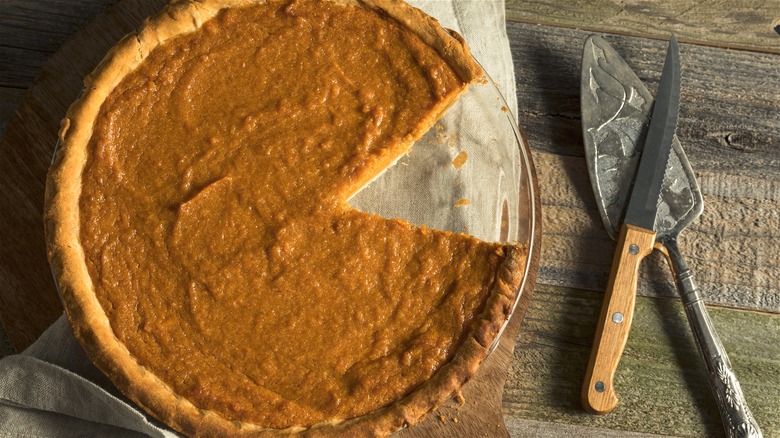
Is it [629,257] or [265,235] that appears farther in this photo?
[629,257]

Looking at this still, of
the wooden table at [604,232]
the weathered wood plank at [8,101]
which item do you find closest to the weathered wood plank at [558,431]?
the wooden table at [604,232]

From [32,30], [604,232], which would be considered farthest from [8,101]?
[604,232]

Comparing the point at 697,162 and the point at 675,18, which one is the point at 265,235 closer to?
the point at 697,162

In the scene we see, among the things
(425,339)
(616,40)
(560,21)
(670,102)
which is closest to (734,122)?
(670,102)

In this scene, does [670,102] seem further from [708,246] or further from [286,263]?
[286,263]

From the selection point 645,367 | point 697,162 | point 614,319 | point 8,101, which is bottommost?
point 645,367

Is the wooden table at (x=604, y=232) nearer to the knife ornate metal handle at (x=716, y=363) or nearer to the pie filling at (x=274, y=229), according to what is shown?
the knife ornate metal handle at (x=716, y=363)

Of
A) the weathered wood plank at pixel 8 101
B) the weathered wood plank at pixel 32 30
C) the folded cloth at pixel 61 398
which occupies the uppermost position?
the weathered wood plank at pixel 32 30
